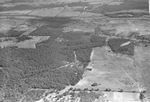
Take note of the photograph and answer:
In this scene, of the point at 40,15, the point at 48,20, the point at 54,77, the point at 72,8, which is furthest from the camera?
the point at 72,8

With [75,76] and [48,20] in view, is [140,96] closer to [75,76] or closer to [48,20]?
[75,76]

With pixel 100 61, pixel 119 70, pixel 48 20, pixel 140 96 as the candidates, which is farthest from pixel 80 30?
pixel 140 96

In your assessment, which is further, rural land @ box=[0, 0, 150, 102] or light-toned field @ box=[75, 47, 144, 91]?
light-toned field @ box=[75, 47, 144, 91]

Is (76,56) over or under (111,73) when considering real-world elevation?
under

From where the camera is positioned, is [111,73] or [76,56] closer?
[111,73]

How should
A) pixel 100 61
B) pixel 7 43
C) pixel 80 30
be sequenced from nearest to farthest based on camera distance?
pixel 100 61 → pixel 7 43 → pixel 80 30

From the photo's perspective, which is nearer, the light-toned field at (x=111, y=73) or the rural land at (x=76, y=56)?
the rural land at (x=76, y=56)

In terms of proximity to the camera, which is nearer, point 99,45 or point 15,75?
point 15,75
